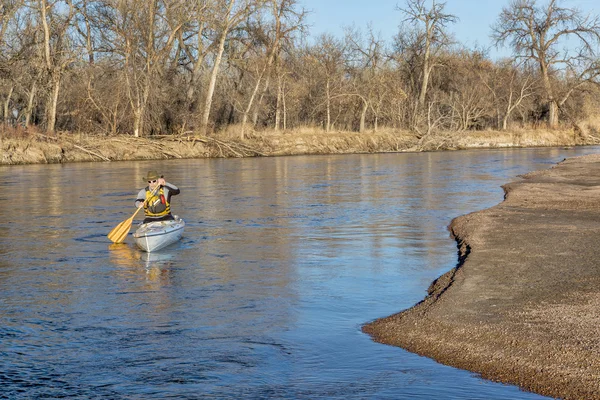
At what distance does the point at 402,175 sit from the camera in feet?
110

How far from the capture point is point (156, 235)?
48.5 ft

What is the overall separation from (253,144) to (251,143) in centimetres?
14

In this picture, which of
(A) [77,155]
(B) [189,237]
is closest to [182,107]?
(A) [77,155]

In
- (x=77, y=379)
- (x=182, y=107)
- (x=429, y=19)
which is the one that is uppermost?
(x=429, y=19)

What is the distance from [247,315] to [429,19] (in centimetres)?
5703

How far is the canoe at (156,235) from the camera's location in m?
14.8

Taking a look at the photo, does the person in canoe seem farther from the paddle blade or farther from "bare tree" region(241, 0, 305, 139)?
"bare tree" region(241, 0, 305, 139)

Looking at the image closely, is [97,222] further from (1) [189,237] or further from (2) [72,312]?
(2) [72,312]

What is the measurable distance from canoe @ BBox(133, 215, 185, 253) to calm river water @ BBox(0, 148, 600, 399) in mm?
244

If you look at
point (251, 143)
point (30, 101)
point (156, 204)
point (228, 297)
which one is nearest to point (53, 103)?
point (30, 101)

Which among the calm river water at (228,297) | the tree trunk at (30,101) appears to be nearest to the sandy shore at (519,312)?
the calm river water at (228,297)

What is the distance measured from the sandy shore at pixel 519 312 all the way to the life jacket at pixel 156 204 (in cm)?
552

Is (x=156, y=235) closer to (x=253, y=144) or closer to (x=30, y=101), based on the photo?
(x=30, y=101)

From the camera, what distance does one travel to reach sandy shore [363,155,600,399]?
7.47m
